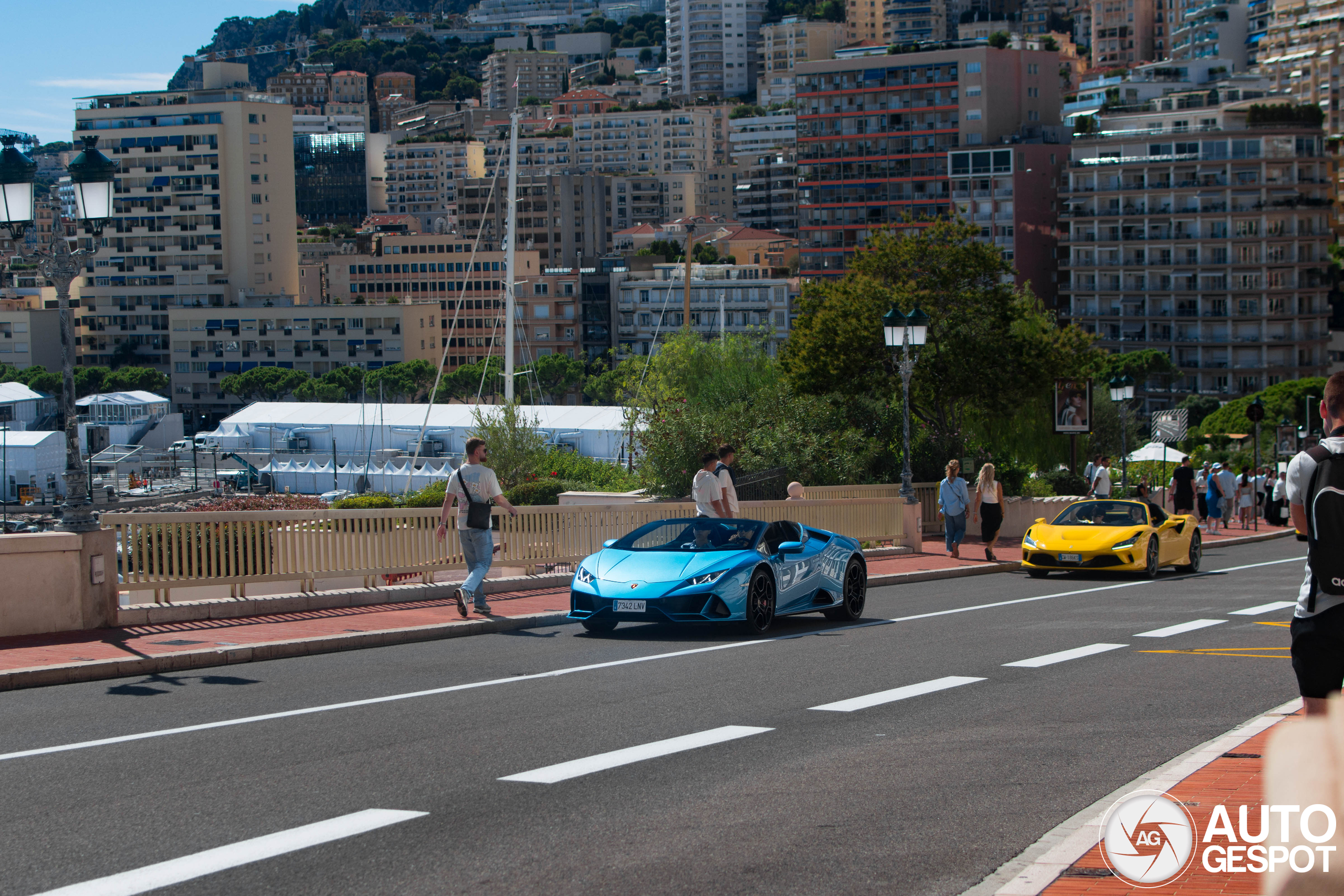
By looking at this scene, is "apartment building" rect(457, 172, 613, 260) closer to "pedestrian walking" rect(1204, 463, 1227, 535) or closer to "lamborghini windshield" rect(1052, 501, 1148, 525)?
"pedestrian walking" rect(1204, 463, 1227, 535)

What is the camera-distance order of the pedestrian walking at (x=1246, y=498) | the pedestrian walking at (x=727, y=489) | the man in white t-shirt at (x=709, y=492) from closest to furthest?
the man in white t-shirt at (x=709, y=492) < the pedestrian walking at (x=727, y=489) < the pedestrian walking at (x=1246, y=498)

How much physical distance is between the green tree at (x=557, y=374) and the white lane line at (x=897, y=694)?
134532mm

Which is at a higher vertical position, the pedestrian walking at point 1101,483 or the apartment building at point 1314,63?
the apartment building at point 1314,63

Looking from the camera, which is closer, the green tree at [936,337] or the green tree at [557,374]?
the green tree at [936,337]

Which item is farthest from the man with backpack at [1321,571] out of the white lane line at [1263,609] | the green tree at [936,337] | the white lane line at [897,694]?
the green tree at [936,337]

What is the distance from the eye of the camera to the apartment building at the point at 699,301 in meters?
149

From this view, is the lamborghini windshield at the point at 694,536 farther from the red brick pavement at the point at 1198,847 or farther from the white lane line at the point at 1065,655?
the red brick pavement at the point at 1198,847

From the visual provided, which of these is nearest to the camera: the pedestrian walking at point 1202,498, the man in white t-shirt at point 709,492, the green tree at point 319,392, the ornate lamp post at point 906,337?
the man in white t-shirt at point 709,492

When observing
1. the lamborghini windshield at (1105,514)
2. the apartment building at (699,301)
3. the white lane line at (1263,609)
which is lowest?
the white lane line at (1263,609)

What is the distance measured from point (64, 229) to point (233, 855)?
9.30m

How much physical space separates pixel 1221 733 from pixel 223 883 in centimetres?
603

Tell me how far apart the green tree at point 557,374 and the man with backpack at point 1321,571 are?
138940 millimetres

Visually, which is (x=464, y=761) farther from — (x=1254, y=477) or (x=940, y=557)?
(x=1254, y=477)

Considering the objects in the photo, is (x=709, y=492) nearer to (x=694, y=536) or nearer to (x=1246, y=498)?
(x=694, y=536)
